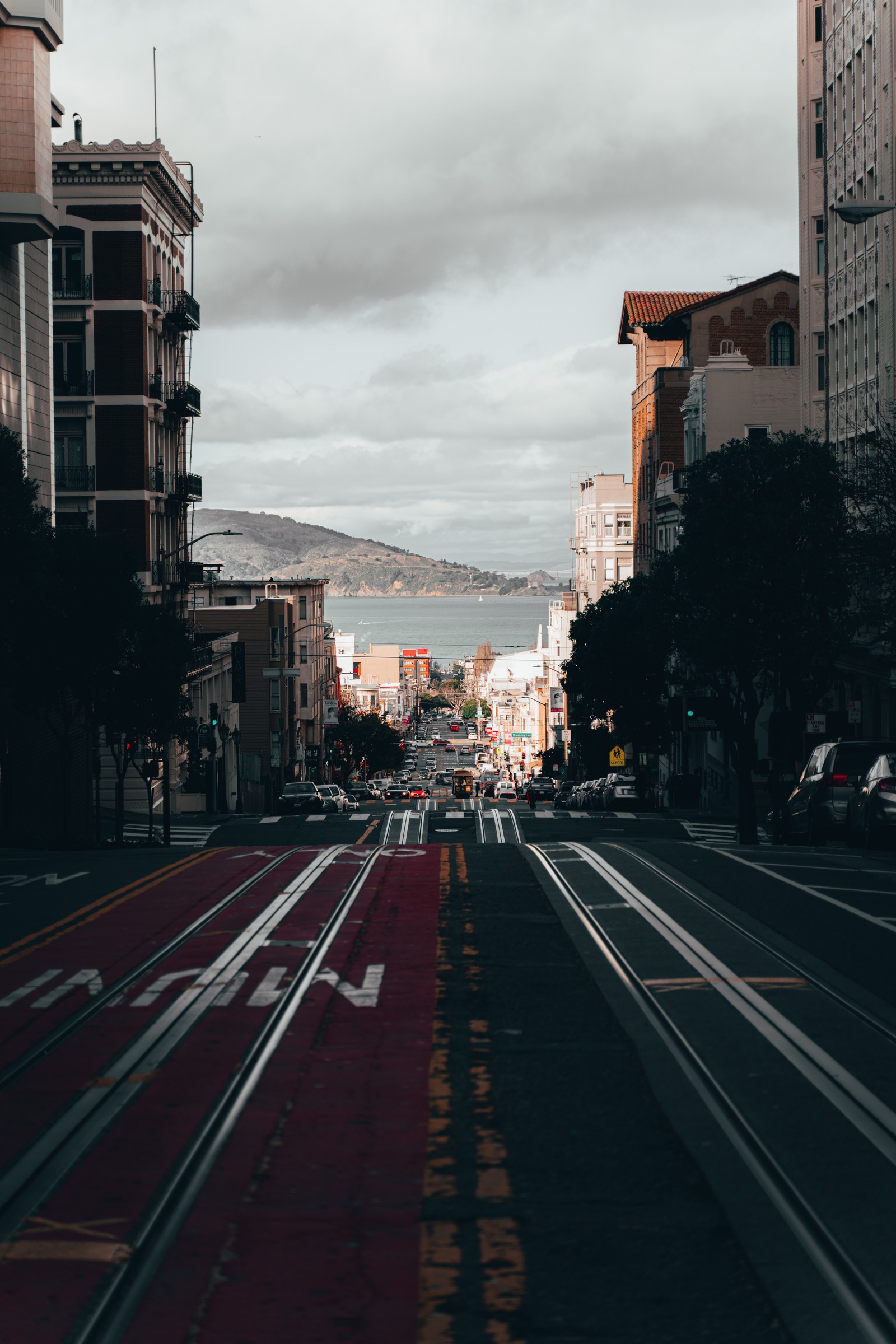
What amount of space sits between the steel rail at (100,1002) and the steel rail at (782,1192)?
13.9 ft

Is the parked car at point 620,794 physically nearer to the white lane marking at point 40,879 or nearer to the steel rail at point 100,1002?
the white lane marking at point 40,879

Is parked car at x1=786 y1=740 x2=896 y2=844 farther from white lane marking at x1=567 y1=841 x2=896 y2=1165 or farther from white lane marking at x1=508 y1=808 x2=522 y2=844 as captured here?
white lane marking at x1=567 y1=841 x2=896 y2=1165

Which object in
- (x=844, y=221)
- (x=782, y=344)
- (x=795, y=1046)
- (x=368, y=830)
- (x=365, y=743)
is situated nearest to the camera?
(x=795, y=1046)

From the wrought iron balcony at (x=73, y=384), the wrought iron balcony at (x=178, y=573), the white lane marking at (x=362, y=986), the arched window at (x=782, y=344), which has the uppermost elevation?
the arched window at (x=782, y=344)

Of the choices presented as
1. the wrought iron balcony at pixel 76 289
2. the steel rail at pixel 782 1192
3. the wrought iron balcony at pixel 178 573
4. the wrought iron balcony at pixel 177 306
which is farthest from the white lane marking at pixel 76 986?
the wrought iron balcony at pixel 177 306

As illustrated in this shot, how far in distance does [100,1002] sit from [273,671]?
3160 inches

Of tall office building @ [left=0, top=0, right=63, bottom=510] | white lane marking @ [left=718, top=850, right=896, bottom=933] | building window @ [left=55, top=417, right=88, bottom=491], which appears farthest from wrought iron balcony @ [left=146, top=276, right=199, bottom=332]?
white lane marking @ [left=718, top=850, right=896, bottom=933]

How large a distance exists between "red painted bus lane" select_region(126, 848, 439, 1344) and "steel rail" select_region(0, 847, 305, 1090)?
166 cm

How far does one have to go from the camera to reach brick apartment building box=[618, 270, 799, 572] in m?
82.0

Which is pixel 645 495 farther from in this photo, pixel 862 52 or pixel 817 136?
pixel 862 52

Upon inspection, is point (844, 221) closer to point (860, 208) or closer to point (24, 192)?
point (860, 208)

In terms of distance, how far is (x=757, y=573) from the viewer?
126 ft

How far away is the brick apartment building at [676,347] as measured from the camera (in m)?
82.0

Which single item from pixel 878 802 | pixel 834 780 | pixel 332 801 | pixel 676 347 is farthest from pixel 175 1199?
pixel 676 347
